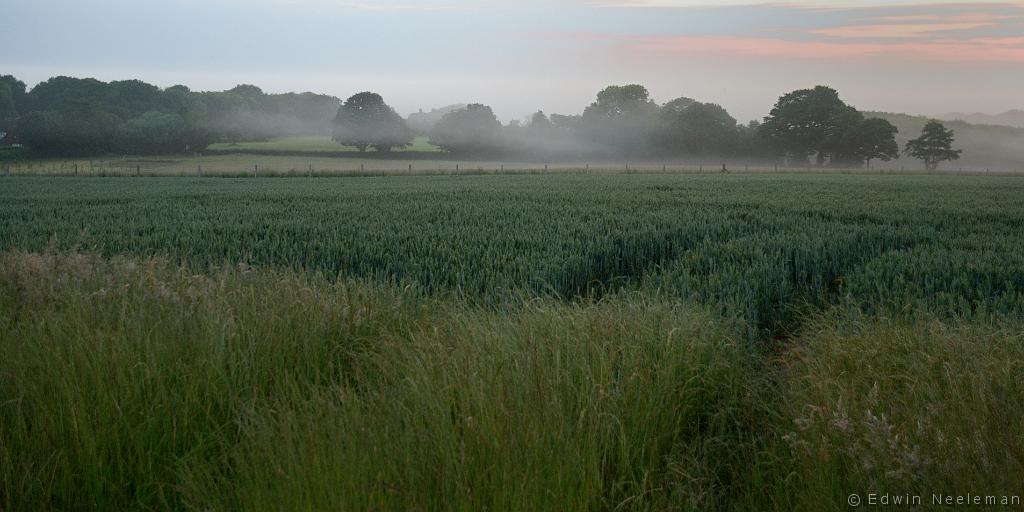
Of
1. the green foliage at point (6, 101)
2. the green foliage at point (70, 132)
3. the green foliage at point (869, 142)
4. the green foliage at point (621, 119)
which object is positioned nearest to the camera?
the green foliage at point (70, 132)

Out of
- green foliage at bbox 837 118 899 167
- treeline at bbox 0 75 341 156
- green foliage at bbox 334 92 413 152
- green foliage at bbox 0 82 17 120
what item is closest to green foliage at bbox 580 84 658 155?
green foliage at bbox 837 118 899 167

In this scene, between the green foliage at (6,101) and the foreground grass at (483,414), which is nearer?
the foreground grass at (483,414)

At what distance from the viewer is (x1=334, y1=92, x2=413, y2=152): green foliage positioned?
94375 mm

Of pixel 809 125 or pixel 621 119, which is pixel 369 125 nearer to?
pixel 621 119

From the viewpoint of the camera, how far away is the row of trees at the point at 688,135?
90.5 metres

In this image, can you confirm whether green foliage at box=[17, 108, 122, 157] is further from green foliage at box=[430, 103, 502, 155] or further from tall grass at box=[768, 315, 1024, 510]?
tall grass at box=[768, 315, 1024, 510]

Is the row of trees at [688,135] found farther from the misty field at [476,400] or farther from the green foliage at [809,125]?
the misty field at [476,400]

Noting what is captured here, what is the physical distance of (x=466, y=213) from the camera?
16.4 metres

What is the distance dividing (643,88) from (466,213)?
4248 inches

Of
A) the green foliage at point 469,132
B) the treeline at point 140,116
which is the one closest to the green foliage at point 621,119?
the green foliage at point 469,132

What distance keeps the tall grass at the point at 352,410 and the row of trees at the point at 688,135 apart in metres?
89.8

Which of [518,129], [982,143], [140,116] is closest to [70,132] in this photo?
[140,116]

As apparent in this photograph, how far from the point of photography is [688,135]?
9475 centimetres

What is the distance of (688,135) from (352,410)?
316ft
